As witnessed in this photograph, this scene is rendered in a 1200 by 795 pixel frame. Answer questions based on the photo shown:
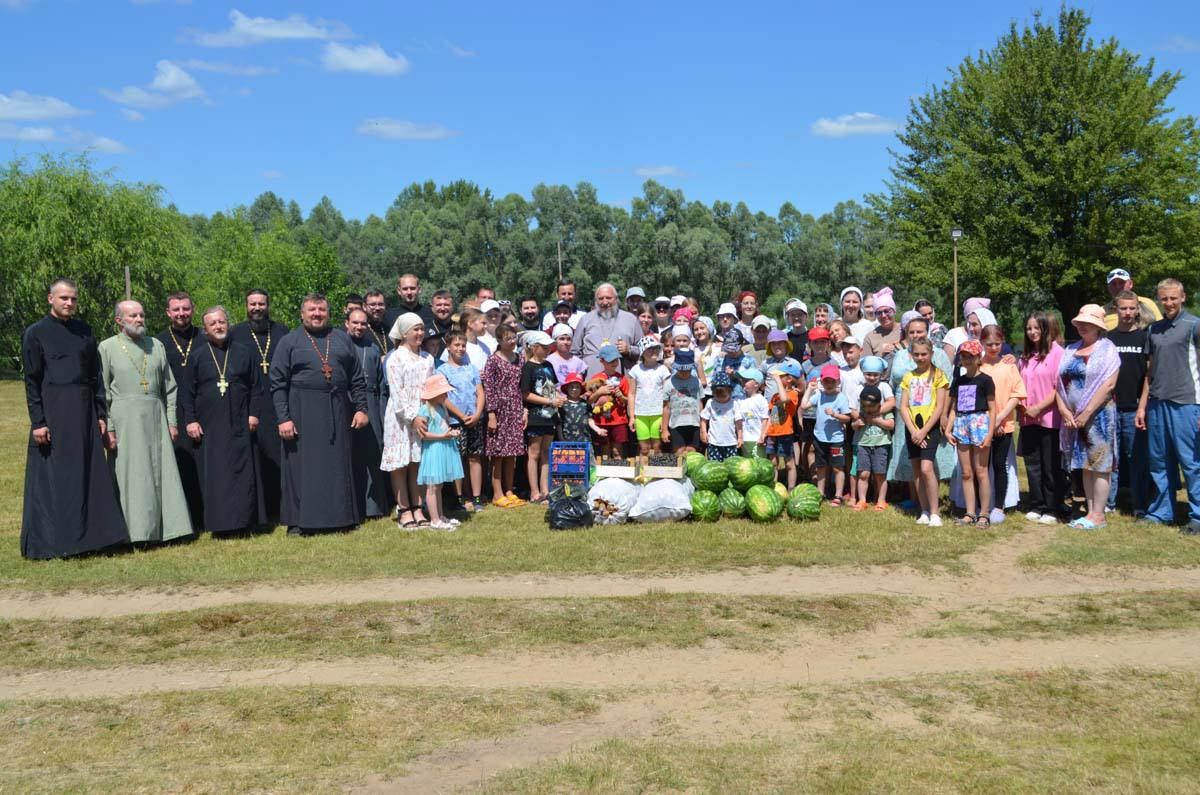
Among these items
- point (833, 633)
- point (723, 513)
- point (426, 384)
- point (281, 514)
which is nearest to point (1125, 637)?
point (833, 633)

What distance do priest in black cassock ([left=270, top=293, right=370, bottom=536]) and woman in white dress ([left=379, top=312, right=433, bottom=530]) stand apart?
37 centimetres

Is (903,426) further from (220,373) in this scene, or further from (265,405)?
(220,373)

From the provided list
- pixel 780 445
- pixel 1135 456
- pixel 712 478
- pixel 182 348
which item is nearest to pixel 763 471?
pixel 712 478

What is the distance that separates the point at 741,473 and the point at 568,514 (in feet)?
5.96

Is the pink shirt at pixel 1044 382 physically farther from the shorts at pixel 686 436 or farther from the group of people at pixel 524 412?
the shorts at pixel 686 436

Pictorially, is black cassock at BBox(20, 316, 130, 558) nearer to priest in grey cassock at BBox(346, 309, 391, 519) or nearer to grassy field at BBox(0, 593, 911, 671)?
grassy field at BBox(0, 593, 911, 671)

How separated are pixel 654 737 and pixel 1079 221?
32187 mm

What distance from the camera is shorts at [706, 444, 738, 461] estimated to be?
1047 centimetres

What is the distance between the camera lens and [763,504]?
9.75 metres

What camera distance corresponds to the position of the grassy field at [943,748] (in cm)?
420

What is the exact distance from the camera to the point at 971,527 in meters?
9.38

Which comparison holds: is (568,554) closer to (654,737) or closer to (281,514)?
(281,514)

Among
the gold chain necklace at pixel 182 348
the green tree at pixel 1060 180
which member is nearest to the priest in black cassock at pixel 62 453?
the gold chain necklace at pixel 182 348

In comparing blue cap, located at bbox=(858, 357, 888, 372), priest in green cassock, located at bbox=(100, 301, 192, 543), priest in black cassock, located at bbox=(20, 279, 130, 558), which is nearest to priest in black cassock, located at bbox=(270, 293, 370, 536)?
priest in green cassock, located at bbox=(100, 301, 192, 543)
